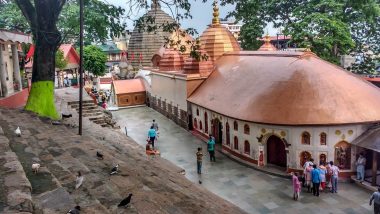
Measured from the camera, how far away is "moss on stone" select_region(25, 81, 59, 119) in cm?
1327

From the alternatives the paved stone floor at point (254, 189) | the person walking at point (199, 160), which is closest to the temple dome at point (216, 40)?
the paved stone floor at point (254, 189)

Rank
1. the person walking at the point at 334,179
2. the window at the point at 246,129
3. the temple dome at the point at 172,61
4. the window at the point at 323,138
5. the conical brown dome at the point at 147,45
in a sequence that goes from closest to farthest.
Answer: the person walking at the point at 334,179
the window at the point at 323,138
the window at the point at 246,129
the temple dome at the point at 172,61
the conical brown dome at the point at 147,45

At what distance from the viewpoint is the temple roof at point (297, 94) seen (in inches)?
669

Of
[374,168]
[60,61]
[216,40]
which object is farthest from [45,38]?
[60,61]

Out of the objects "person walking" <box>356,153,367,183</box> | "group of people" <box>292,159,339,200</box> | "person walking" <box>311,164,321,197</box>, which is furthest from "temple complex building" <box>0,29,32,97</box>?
"person walking" <box>356,153,367,183</box>

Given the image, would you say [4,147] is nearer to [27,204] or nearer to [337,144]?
[27,204]

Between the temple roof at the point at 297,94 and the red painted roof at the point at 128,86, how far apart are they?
1795cm

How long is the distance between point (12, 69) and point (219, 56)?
50.8 feet

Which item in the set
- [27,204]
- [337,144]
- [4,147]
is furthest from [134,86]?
[27,204]

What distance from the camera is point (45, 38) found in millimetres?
12484

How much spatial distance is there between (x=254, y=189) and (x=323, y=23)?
507 inches

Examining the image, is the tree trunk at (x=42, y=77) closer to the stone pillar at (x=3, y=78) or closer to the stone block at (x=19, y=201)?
the stone pillar at (x=3, y=78)

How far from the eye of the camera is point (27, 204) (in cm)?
Answer: 450

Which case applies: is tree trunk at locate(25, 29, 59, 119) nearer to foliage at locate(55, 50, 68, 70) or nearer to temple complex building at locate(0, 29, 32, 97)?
temple complex building at locate(0, 29, 32, 97)
